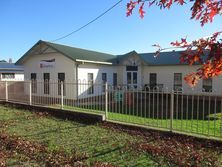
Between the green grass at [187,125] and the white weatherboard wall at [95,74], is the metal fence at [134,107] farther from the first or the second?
the white weatherboard wall at [95,74]

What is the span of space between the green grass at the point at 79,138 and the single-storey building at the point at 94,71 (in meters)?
6.14

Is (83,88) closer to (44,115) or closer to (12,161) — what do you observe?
(44,115)

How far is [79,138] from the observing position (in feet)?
22.2

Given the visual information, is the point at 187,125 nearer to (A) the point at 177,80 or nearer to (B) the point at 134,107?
(B) the point at 134,107

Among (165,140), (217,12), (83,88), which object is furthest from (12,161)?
(83,88)

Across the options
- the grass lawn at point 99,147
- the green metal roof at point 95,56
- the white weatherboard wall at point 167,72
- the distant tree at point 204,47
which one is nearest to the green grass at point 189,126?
the grass lawn at point 99,147

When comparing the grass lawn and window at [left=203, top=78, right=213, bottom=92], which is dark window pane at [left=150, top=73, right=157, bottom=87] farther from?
the grass lawn

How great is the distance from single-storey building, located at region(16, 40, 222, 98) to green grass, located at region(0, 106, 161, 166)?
20.1 ft

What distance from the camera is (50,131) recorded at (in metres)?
7.53

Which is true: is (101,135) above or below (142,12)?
below

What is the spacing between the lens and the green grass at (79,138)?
5.24 metres

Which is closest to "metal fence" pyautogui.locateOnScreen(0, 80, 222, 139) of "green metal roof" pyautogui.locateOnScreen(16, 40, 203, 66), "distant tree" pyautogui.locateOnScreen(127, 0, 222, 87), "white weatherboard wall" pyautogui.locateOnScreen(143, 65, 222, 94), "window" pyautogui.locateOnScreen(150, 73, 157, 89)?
"green metal roof" pyautogui.locateOnScreen(16, 40, 203, 66)

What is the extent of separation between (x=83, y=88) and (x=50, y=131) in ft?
33.0

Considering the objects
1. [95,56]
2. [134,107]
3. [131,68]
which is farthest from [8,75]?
[134,107]
